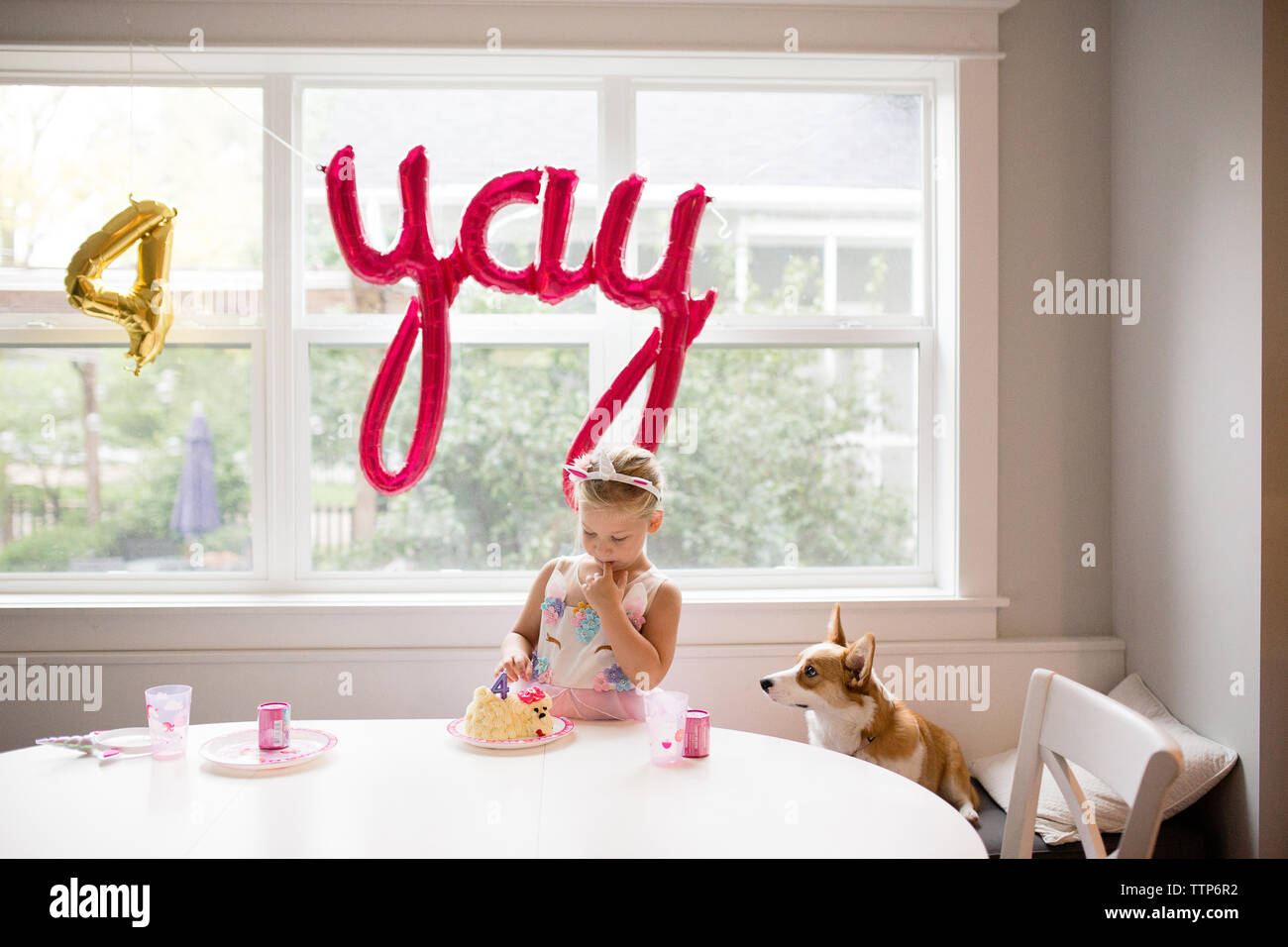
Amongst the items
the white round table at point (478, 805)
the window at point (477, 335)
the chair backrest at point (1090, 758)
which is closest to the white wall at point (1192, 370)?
the window at point (477, 335)

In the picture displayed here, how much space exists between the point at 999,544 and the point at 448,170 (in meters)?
1.98

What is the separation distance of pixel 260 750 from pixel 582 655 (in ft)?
2.23

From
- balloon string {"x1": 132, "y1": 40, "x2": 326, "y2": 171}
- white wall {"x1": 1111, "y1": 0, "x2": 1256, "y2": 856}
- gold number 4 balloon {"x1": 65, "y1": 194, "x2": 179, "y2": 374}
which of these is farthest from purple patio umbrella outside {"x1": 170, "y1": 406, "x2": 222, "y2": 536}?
white wall {"x1": 1111, "y1": 0, "x2": 1256, "y2": 856}

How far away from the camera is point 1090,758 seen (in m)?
1.51

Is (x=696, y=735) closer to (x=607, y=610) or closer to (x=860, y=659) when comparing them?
(x=607, y=610)

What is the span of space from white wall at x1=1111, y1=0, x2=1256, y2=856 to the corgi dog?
0.70 metres

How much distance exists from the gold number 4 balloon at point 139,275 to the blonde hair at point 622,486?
43.3 inches

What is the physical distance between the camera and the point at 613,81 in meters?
2.83

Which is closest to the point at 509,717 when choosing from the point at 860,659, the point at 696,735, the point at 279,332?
the point at 696,735

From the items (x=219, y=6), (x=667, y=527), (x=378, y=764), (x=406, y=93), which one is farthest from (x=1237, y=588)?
(x=219, y=6)

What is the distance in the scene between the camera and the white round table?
138 cm

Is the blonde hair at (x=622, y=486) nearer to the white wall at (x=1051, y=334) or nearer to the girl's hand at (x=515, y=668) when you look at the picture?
the girl's hand at (x=515, y=668)
